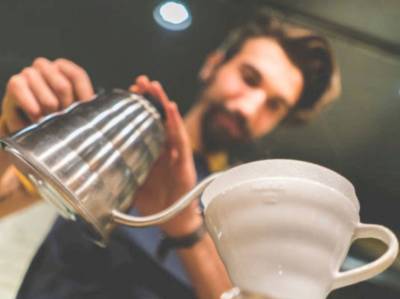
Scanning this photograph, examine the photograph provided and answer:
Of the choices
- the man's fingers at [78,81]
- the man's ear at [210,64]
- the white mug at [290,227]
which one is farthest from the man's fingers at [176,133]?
the white mug at [290,227]

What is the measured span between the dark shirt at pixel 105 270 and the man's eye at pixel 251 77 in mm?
370

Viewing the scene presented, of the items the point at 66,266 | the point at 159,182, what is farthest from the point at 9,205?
the point at 159,182

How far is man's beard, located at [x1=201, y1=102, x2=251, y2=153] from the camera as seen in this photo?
3.39ft

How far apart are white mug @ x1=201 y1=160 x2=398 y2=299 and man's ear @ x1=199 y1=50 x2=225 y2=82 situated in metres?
0.62

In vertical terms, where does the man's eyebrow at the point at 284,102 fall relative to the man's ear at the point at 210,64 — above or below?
below

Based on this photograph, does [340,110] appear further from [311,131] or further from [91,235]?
[91,235]

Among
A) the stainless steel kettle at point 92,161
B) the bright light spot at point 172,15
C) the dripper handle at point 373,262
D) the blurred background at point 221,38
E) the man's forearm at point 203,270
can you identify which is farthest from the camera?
the bright light spot at point 172,15

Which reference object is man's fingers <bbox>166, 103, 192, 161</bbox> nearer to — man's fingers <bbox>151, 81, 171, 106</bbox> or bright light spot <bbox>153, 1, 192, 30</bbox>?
man's fingers <bbox>151, 81, 171, 106</bbox>

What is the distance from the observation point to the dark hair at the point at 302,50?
108 centimetres

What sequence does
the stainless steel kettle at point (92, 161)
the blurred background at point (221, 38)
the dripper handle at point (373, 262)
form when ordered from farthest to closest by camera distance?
the blurred background at point (221, 38)
the stainless steel kettle at point (92, 161)
the dripper handle at point (373, 262)

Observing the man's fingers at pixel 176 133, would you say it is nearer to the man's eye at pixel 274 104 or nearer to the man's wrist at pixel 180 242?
the man's wrist at pixel 180 242

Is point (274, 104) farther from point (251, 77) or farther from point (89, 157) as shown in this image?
point (89, 157)

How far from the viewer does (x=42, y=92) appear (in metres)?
0.81

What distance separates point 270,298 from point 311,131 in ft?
1.95
